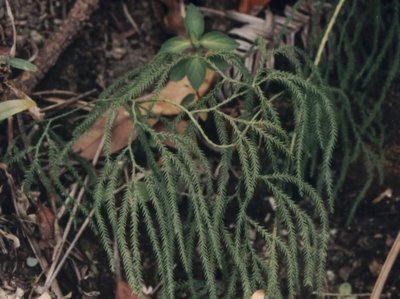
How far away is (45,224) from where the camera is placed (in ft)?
Answer: 7.41

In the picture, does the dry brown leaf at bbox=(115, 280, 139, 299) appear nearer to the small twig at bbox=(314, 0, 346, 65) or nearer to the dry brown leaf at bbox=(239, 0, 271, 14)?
the small twig at bbox=(314, 0, 346, 65)

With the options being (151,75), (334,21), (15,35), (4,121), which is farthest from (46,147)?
(334,21)

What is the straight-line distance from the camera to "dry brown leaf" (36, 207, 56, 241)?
2256 mm

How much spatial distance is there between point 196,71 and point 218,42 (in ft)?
0.43

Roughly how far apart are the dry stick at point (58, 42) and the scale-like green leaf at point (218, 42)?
1.47 feet

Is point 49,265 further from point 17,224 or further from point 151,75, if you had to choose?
point 151,75

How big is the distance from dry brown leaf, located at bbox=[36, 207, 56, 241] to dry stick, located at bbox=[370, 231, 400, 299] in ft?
3.18

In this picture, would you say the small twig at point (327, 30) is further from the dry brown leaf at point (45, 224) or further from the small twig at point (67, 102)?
the dry brown leaf at point (45, 224)

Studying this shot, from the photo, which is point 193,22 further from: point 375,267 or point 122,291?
point 375,267

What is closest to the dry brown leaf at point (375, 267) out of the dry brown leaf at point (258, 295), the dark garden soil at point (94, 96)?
the dark garden soil at point (94, 96)

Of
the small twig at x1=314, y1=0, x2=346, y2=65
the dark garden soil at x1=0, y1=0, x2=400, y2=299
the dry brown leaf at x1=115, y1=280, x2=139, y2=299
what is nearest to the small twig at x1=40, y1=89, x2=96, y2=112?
the dark garden soil at x1=0, y1=0, x2=400, y2=299

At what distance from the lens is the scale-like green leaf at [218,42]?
221 cm

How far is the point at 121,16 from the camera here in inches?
104

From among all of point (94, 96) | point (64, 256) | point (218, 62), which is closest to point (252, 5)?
point (218, 62)
